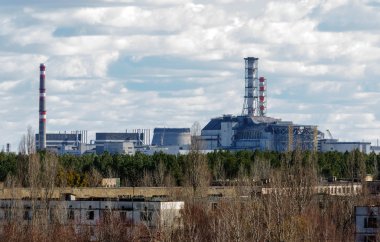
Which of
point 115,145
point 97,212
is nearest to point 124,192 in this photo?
point 97,212

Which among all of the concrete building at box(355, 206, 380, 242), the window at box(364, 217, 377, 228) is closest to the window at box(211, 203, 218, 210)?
the concrete building at box(355, 206, 380, 242)

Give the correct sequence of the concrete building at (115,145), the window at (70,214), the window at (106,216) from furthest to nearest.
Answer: the concrete building at (115,145), the window at (70,214), the window at (106,216)

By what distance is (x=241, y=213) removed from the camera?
135 feet

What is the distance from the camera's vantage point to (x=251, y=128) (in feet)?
561

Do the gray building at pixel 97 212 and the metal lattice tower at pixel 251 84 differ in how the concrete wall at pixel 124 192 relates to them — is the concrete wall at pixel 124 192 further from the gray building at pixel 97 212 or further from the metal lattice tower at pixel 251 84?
the metal lattice tower at pixel 251 84

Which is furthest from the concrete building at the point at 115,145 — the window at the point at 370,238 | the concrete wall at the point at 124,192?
the window at the point at 370,238

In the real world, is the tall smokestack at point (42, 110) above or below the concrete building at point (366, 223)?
above

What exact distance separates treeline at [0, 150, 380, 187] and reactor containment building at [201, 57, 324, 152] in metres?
71.5

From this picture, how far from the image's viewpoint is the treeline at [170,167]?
72681 mm

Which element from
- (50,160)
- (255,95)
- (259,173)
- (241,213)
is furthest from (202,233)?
(255,95)

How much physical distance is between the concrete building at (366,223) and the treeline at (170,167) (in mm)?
25531

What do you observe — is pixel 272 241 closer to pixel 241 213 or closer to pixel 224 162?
pixel 241 213

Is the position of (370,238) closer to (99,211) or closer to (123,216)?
(123,216)

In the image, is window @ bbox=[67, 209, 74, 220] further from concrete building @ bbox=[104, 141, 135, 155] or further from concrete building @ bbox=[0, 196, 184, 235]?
concrete building @ bbox=[104, 141, 135, 155]
